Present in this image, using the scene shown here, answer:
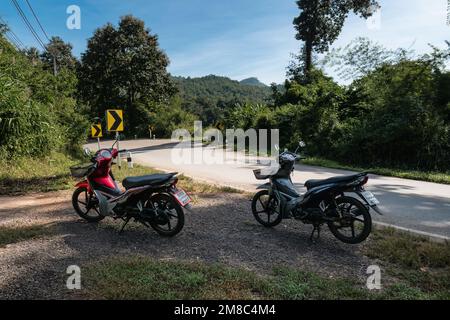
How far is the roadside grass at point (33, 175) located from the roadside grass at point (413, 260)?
24.9 feet

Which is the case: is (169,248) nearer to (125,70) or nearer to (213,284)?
(213,284)

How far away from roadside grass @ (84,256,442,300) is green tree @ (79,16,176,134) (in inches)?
1497

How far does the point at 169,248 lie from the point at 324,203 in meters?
2.37

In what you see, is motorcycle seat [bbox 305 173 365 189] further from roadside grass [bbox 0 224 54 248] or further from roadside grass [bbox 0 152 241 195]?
roadside grass [bbox 0 224 54 248]

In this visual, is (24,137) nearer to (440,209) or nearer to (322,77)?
(440,209)

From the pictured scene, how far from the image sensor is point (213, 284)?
3.94 meters

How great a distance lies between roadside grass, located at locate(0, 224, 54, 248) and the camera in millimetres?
5434

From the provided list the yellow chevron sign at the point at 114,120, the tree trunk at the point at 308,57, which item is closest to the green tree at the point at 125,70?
the tree trunk at the point at 308,57

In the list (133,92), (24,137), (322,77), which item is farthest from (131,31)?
(24,137)

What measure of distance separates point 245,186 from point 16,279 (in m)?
6.73

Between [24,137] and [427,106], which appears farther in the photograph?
[427,106]

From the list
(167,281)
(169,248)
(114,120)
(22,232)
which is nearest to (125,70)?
(114,120)
